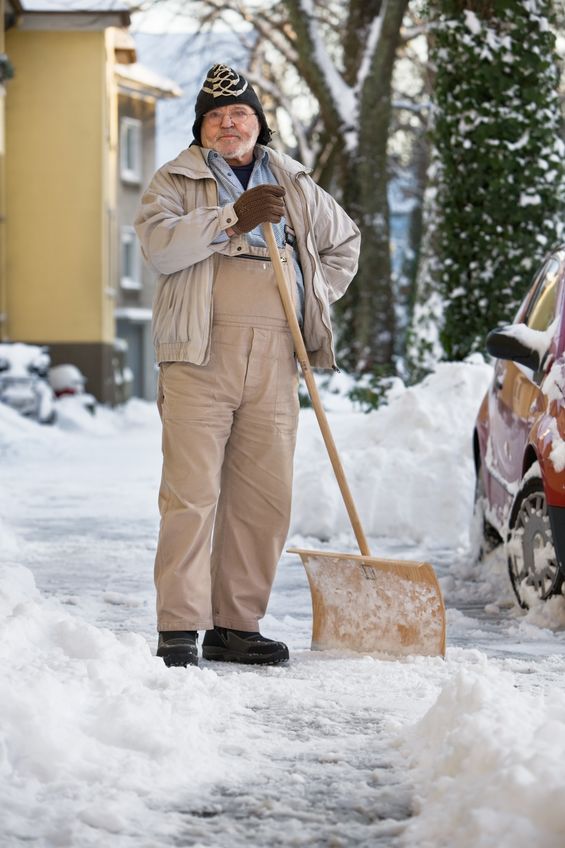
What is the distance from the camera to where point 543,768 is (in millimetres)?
3293

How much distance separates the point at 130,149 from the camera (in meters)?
39.6

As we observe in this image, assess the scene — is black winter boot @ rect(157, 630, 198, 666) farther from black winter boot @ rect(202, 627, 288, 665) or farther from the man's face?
the man's face

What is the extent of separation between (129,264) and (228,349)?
38.1 meters

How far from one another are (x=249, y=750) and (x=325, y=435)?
168cm

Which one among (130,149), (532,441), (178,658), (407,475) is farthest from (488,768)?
(130,149)

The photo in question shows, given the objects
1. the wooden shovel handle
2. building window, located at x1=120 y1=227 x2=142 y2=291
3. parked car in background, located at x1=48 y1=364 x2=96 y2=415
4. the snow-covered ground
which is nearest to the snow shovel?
the wooden shovel handle

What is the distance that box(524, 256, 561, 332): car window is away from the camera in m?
6.75

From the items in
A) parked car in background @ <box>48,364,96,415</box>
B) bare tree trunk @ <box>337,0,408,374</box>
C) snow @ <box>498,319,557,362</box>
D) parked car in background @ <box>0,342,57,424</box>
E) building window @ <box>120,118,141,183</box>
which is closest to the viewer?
snow @ <box>498,319,557,362</box>

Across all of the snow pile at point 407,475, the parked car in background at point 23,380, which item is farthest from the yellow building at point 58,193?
the snow pile at point 407,475

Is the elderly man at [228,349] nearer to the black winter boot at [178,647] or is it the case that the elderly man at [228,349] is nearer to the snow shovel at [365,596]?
the black winter boot at [178,647]

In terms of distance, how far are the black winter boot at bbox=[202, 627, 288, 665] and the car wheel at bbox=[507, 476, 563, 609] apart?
1.23m

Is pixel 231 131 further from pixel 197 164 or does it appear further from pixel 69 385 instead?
pixel 69 385

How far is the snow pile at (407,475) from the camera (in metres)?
9.38

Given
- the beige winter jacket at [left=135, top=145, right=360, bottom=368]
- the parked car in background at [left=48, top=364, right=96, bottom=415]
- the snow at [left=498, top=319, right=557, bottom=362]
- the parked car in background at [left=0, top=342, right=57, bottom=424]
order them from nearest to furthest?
the beige winter jacket at [left=135, top=145, right=360, bottom=368], the snow at [left=498, top=319, right=557, bottom=362], the parked car in background at [left=0, top=342, right=57, bottom=424], the parked car in background at [left=48, top=364, right=96, bottom=415]
